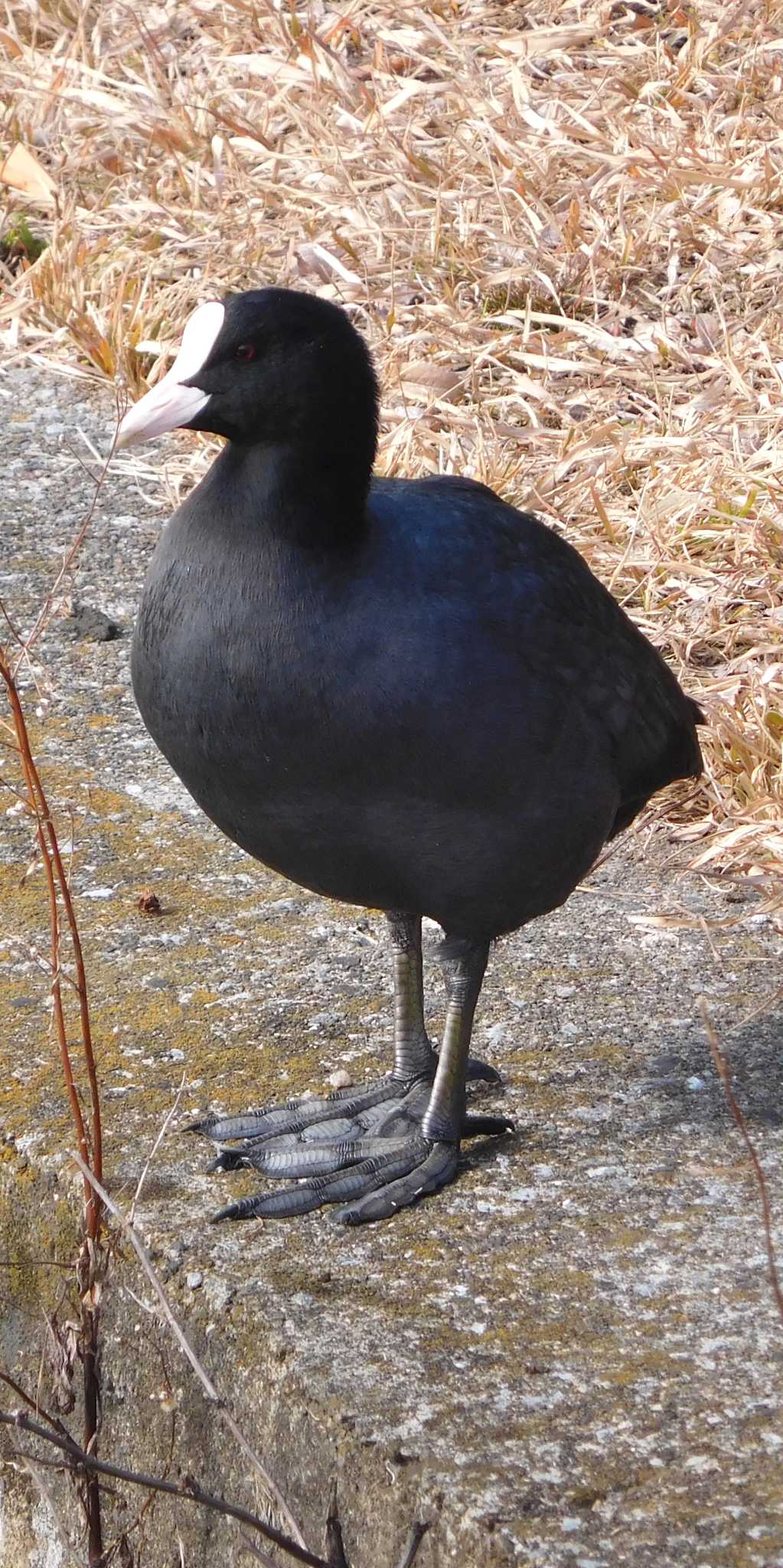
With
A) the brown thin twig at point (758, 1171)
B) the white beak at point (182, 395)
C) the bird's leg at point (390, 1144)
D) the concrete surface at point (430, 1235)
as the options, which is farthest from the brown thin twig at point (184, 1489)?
the white beak at point (182, 395)

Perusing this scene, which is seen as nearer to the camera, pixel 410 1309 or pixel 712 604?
pixel 410 1309

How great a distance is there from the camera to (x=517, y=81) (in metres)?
6.30

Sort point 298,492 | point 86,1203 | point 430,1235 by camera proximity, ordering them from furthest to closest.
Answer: point 430,1235
point 298,492
point 86,1203

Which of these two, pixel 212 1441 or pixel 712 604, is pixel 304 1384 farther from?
pixel 712 604

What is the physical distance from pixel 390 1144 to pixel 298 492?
105 centimetres

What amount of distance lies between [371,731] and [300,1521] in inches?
39.5

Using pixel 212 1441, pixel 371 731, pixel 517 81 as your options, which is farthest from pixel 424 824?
pixel 517 81

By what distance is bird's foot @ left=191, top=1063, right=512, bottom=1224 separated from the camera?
2715 mm

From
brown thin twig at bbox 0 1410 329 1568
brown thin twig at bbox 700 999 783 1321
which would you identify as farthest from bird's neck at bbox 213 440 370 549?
brown thin twig at bbox 0 1410 329 1568

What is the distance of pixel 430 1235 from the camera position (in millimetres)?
2627

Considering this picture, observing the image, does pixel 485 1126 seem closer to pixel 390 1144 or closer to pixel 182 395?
pixel 390 1144

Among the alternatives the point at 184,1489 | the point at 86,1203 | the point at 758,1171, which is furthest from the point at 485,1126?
the point at 184,1489

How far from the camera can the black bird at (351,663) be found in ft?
8.16

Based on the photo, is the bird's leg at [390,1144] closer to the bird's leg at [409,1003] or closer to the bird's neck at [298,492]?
the bird's leg at [409,1003]
